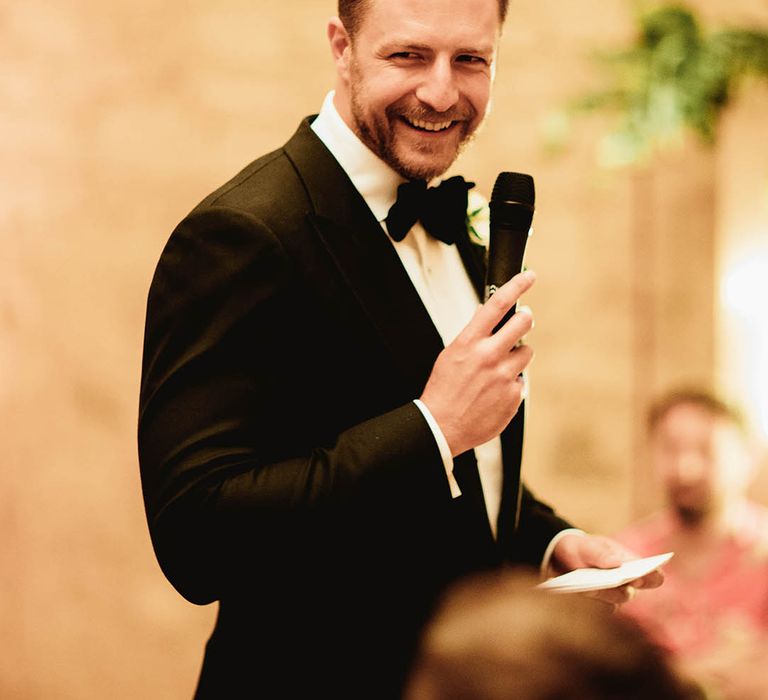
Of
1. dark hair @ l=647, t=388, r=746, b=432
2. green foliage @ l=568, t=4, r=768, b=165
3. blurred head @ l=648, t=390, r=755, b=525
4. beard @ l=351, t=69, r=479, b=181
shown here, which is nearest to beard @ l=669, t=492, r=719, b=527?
blurred head @ l=648, t=390, r=755, b=525

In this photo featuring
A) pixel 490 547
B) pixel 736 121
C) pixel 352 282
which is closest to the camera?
pixel 352 282

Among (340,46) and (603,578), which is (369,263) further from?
(603,578)

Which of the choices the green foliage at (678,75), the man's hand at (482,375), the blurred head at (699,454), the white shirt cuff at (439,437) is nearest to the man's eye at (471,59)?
the man's hand at (482,375)

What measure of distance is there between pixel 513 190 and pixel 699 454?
92.2 inches

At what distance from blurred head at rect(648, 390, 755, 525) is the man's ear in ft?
7.72

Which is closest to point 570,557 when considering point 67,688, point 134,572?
point 134,572

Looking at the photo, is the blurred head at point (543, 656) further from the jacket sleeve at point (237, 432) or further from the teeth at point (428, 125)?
Answer: the teeth at point (428, 125)

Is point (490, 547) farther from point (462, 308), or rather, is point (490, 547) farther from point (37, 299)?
point (37, 299)

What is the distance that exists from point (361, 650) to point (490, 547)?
25 centimetres

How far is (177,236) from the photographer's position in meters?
1.48

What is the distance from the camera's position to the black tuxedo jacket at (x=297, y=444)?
1.38 meters

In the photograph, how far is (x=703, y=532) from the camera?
11.7 feet

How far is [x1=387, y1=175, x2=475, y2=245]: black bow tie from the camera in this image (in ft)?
5.37

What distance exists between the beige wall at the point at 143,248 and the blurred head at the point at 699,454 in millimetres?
767
